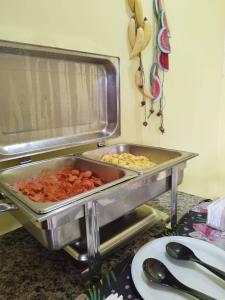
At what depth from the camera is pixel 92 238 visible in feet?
1.82

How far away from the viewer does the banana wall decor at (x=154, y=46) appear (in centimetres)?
111

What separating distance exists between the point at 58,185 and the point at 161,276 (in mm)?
410

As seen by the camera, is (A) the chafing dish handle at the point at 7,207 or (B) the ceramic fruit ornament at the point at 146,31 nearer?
(A) the chafing dish handle at the point at 7,207

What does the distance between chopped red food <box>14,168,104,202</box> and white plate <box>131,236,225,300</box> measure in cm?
26

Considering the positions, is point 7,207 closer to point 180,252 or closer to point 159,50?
point 180,252

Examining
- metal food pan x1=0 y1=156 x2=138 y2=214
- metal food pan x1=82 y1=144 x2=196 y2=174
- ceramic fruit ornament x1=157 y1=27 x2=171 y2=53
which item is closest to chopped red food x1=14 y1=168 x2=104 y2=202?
metal food pan x1=0 y1=156 x2=138 y2=214

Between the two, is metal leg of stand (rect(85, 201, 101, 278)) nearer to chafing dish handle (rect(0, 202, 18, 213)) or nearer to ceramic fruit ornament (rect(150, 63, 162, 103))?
chafing dish handle (rect(0, 202, 18, 213))

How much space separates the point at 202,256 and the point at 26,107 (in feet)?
2.34

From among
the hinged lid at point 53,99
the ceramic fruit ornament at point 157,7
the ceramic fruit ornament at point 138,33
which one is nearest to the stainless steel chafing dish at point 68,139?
the hinged lid at point 53,99

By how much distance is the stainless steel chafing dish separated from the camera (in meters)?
0.53

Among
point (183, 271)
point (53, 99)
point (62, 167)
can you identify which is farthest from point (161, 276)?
point (53, 99)

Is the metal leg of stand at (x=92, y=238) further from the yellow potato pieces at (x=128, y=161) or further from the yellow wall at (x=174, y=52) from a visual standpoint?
the yellow wall at (x=174, y=52)

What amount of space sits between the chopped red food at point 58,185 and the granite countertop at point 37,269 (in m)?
0.20

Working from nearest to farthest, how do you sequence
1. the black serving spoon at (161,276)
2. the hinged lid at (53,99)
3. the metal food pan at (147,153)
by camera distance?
1. the black serving spoon at (161,276)
2. the hinged lid at (53,99)
3. the metal food pan at (147,153)
